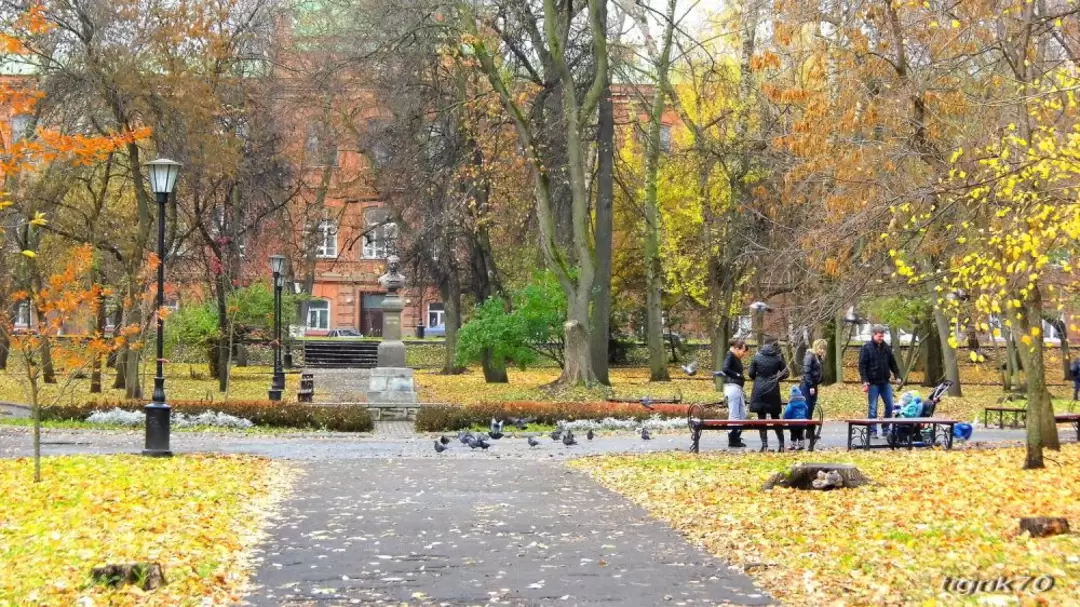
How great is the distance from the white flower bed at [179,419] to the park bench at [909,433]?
11.1 m

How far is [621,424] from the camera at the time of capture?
79.4 ft

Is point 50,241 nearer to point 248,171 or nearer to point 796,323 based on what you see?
point 248,171

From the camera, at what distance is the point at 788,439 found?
21.0 m

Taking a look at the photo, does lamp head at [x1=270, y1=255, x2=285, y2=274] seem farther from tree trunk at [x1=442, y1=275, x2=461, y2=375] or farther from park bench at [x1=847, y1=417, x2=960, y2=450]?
park bench at [x1=847, y1=417, x2=960, y2=450]

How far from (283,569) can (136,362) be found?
23.1 metres

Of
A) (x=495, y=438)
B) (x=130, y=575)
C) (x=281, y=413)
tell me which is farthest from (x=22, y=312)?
(x=130, y=575)

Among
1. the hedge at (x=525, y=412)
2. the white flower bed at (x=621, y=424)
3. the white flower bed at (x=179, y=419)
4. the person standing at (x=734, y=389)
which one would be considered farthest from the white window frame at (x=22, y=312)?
the person standing at (x=734, y=389)

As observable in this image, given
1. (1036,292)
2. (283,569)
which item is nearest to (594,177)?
(1036,292)

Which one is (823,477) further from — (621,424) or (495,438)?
(621,424)

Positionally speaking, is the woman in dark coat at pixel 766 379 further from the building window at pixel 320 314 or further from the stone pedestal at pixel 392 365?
the building window at pixel 320 314

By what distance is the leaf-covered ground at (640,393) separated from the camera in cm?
3008

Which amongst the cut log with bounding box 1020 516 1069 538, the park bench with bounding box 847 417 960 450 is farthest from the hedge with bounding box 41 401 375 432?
the cut log with bounding box 1020 516 1069 538

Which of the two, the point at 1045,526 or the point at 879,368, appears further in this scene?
the point at 879,368

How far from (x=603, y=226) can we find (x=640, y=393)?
15.8 ft
